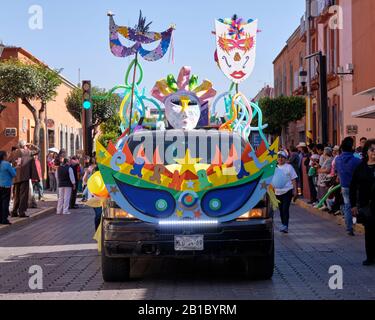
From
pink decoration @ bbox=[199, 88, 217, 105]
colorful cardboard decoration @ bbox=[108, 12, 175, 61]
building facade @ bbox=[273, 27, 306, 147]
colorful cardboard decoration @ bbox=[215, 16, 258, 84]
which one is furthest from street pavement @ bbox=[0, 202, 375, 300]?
building facade @ bbox=[273, 27, 306, 147]

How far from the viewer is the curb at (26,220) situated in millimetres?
16697

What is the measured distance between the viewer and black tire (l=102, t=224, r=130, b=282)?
9.27 metres

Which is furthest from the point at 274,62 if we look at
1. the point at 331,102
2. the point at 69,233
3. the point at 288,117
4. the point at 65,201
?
the point at 69,233

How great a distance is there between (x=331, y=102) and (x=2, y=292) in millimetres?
31491

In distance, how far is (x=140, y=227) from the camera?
29.1 feet

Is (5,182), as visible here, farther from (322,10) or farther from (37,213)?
(322,10)

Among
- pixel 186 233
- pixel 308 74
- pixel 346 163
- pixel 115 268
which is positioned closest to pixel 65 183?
pixel 346 163

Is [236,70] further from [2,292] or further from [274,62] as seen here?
[274,62]

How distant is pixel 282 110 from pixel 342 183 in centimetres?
3591

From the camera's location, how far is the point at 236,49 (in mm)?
14656

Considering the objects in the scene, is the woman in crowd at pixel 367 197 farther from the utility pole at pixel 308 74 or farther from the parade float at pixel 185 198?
the utility pole at pixel 308 74

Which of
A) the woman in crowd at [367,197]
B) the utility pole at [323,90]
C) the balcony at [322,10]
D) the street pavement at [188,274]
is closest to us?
the street pavement at [188,274]

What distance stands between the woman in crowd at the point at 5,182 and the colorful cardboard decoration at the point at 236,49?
5.34m

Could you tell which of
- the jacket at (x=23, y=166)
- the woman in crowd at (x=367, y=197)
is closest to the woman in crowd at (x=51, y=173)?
the jacket at (x=23, y=166)
